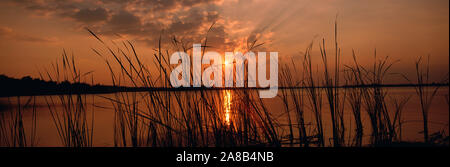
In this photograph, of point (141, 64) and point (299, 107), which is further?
point (299, 107)

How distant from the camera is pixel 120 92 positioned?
1.96 meters
